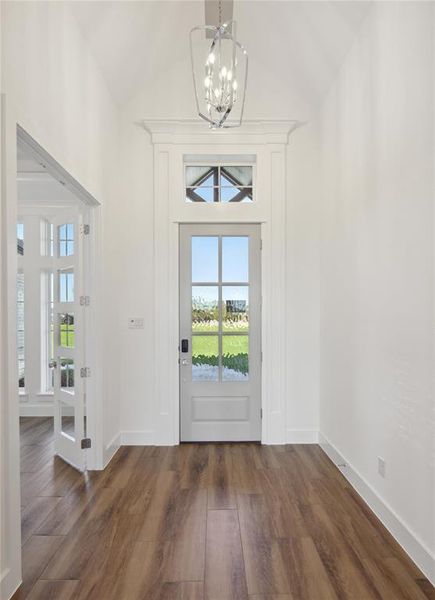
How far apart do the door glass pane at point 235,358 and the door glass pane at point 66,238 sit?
1695 mm

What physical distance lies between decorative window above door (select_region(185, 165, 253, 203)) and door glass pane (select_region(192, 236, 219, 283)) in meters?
0.42

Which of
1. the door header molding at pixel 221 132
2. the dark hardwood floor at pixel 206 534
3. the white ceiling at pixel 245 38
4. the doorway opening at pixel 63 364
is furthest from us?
the door header molding at pixel 221 132

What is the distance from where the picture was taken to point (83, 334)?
3.10m

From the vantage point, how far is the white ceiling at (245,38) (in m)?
2.72

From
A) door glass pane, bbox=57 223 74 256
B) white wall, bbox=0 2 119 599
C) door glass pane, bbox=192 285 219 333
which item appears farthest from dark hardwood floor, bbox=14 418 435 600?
door glass pane, bbox=57 223 74 256

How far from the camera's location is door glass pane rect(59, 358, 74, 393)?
3.23m

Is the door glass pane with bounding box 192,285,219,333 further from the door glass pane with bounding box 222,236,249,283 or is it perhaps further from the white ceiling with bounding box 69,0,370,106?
the white ceiling with bounding box 69,0,370,106

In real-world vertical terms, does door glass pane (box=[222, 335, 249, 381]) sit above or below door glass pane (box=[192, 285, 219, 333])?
below

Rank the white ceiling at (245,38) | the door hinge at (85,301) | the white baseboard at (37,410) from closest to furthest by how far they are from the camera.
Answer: the white ceiling at (245,38), the door hinge at (85,301), the white baseboard at (37,410)

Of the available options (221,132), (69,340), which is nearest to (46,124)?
(69,340)

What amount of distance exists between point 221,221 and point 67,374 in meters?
2.07

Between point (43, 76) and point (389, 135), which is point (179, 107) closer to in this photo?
point (43, 76)

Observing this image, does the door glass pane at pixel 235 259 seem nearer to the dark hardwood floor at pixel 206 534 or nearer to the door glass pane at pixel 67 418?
the dark hardwood floor at pixel 206 534

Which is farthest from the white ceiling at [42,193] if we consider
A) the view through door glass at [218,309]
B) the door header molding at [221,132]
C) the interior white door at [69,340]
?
the view through door glass at [218,309]
